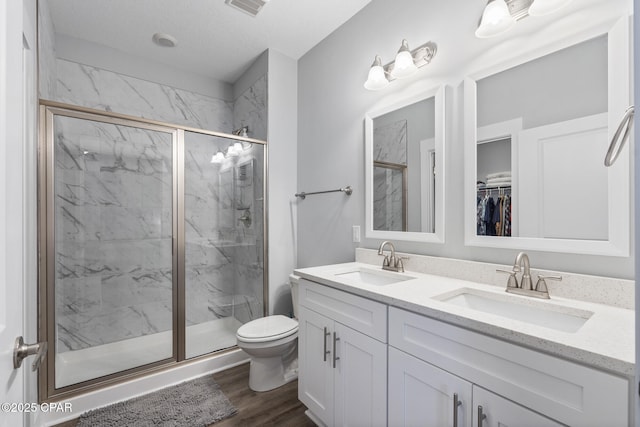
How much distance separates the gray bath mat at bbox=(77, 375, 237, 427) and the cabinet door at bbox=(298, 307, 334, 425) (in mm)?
521

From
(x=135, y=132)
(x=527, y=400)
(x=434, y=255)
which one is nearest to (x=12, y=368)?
(x=527, y=400)

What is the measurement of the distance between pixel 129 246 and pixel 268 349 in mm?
1390

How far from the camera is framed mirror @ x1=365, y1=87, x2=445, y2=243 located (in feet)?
5.10

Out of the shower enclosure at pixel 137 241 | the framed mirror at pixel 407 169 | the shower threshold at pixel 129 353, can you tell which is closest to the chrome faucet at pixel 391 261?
the framed mirror at pixel 407 169

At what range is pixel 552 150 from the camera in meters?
1.16

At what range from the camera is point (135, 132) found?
2.15m

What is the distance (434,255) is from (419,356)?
669mm

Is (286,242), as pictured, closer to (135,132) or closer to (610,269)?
(135,132)

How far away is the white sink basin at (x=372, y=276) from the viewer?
5.16ft

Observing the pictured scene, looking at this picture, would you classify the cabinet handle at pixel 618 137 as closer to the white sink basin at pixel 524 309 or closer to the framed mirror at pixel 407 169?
the white sink basin at pixel 524 309

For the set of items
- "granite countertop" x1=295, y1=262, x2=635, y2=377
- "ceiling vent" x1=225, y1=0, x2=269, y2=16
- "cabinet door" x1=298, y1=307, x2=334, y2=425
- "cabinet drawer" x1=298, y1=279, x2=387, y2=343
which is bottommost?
"cabinet door" x1=298, y1=307, x2=334, y2=425

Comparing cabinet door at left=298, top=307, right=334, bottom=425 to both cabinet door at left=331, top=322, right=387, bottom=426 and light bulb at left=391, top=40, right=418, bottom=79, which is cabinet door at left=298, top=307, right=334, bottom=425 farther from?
light bulb at left=391, top=40, right=418, bottom=79

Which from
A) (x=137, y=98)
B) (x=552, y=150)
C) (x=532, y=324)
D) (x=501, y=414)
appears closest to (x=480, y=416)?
(x=501, y=414)

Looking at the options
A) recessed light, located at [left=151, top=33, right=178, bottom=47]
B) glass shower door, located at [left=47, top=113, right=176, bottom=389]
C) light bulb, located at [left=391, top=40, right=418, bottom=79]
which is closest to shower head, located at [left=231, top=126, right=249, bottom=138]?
glass shower door, located at [left=47, top=113, right=176, bottom=389]
